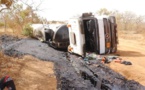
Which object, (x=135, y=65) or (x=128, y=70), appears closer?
(x=128, y=70)

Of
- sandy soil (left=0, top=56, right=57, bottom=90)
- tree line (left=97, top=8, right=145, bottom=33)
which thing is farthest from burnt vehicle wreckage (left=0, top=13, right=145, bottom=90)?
tree line (left=97, top=8, right=145, bottom=33)

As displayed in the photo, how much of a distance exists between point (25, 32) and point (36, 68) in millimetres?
18433

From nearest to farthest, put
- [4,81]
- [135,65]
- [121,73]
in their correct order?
[4,81] < [121,73] < [135,65]

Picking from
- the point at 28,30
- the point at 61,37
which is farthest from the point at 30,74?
the point at 28,30

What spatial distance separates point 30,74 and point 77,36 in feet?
15.6

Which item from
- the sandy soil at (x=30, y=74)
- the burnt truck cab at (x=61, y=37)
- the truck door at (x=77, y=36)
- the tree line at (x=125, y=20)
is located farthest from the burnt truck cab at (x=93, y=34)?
the tree line at (x=125, y=20)

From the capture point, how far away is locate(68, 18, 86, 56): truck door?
1216 cm

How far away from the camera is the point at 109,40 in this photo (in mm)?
12773

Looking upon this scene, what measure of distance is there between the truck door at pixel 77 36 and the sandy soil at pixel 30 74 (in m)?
2.42

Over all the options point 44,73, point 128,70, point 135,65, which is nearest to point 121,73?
point 128,70

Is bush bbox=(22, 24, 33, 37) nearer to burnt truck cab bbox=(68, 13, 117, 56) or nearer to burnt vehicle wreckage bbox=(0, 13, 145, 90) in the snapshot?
burnt vehicle wreckage bbox=(0, 13, 145, 90)

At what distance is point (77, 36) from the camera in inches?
488

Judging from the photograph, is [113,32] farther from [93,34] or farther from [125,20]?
[125,20]

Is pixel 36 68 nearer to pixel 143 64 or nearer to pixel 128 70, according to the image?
pixel 128 70
